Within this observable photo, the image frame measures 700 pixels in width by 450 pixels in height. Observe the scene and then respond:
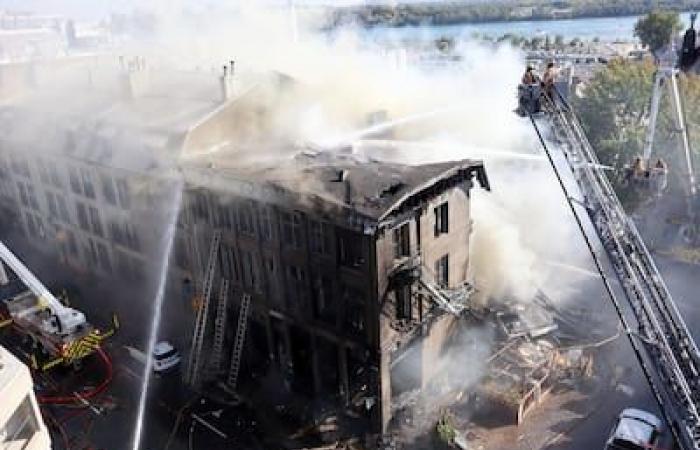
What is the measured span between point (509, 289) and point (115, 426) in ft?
40.6

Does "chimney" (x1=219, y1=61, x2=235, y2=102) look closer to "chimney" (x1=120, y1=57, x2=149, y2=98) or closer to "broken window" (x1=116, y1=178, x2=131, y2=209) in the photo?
"broken window" (x1=116, y1=178, x2=131, y2=209)

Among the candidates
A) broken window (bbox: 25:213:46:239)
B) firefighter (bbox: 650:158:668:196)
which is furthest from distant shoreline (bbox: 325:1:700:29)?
firefighter (bbox: 650:158:668:196)

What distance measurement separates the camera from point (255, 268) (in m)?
17.5

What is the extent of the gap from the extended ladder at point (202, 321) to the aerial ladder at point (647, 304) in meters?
10.4

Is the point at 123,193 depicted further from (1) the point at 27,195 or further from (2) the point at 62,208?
(1) the point at 27,195

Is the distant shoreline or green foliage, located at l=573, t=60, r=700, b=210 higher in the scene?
green foliage, located at l=573, t=60, r=700, b=210

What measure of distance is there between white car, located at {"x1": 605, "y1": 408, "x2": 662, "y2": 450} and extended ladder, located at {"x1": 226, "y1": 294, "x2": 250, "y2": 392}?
9906 millimetres

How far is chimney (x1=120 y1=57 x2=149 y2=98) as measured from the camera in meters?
25.1

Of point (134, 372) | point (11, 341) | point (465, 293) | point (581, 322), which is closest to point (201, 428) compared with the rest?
point (134, 372)

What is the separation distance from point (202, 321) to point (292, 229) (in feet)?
15.5

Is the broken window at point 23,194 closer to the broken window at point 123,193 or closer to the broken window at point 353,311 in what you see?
the broken window at point 123,193

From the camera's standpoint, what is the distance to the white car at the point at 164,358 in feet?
60.8

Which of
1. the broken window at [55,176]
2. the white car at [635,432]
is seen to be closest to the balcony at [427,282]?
the white car at [635,432]

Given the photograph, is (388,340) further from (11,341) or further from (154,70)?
(154,70)
